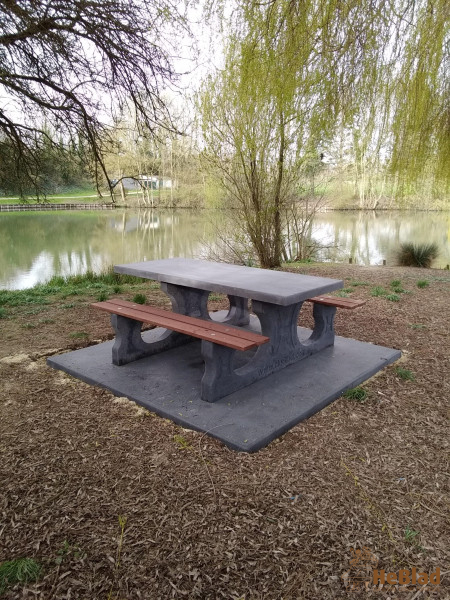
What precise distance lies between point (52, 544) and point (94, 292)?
5681 mm

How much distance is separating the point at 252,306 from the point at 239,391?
0.76m

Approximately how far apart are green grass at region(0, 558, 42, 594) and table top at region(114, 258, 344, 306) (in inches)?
85.0

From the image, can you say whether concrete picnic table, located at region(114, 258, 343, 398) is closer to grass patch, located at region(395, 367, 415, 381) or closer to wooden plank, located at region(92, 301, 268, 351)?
wooden plank, located at region(92, 301, 268, 351)

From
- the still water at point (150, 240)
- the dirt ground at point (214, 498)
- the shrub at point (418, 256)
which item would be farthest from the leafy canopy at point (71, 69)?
the shrub at point (418, 256)

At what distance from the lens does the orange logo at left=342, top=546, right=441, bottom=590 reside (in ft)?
5.64

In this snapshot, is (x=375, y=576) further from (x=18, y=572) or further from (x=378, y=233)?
(x=378, y=233)

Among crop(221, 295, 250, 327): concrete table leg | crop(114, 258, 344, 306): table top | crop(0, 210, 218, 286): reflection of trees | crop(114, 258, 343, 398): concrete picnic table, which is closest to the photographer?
crop(114, 258, 343, 398): concrete picnic table

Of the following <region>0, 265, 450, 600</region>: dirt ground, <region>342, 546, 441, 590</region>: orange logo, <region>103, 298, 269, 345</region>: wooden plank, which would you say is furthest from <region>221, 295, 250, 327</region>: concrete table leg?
<region>342, 546, 441, 590</region>: orange logo

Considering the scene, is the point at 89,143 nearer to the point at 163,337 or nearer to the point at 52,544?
the point at 163,337

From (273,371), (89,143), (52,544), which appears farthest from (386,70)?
(89,143)

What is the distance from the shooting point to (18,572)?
172 centimetres

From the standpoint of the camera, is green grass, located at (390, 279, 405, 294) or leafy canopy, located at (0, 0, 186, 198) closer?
leafy canopy, located at (0, 0, 186, 198)

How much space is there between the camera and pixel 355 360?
4.01 m

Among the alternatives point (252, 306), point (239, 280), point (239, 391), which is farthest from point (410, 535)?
point (239, 280)
